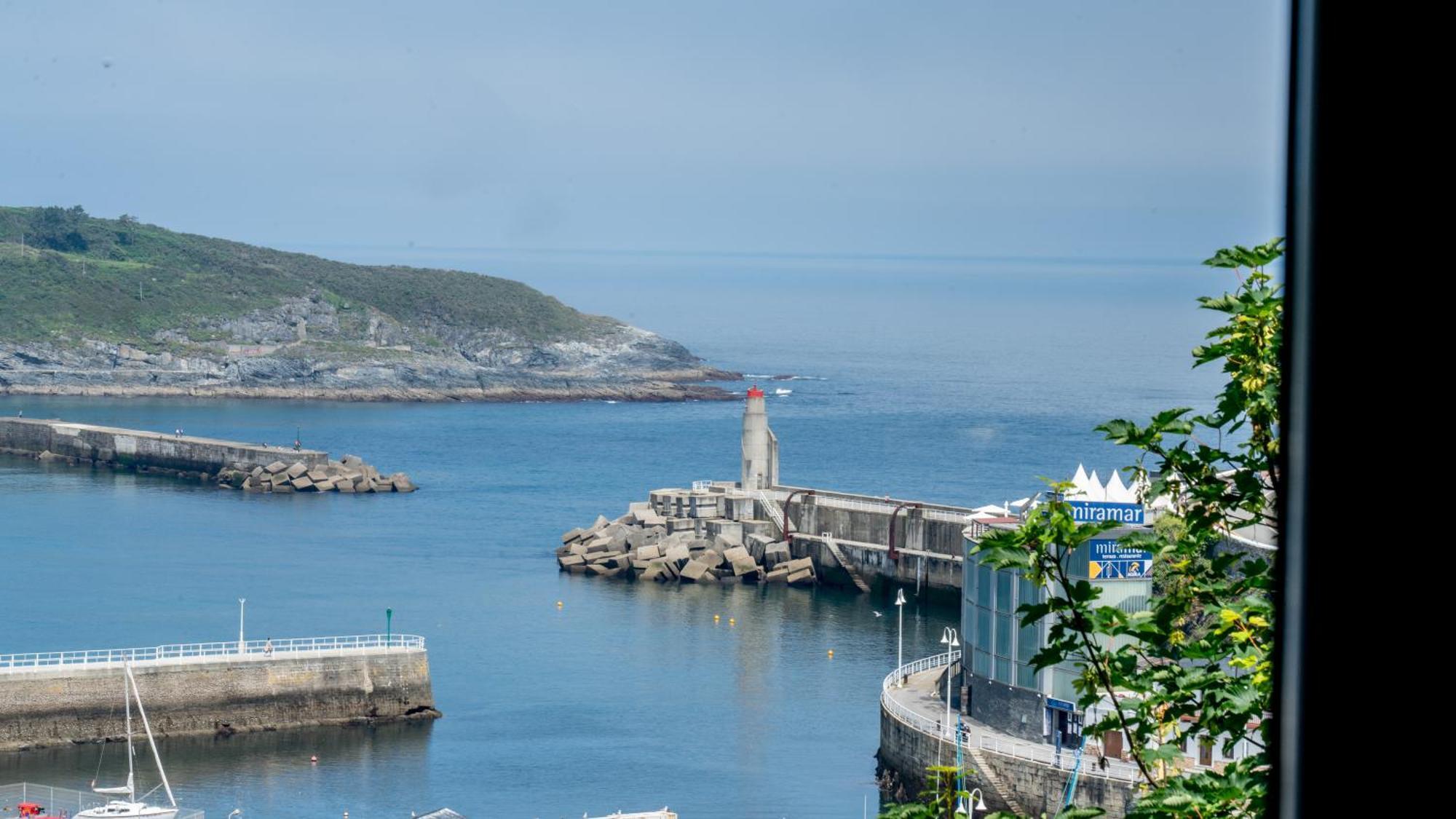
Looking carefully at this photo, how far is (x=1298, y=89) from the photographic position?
1.41 metres

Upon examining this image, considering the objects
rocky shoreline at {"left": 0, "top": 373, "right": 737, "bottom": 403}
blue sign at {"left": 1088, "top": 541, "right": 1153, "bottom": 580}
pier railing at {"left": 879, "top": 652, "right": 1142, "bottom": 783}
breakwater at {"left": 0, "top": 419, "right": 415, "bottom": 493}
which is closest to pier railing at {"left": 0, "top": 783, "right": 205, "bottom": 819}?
pier railing at {"left": 879, "top": 652, "right": 1142, "bottom": 783}

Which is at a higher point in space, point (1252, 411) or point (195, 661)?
point (1252, 411)

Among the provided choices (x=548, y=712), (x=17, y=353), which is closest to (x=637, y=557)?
(x=548, y=712)

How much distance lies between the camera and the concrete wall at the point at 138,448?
90.9 m

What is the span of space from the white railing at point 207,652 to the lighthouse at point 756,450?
19072mm

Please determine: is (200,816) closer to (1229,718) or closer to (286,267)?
(1229,718)

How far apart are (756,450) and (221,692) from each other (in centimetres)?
3127

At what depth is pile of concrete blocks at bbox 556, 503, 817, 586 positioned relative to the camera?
6112 cm

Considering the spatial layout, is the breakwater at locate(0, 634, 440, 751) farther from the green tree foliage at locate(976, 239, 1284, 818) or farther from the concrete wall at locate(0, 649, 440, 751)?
the green tree foliage at locate(976, 239, 1284, 818)

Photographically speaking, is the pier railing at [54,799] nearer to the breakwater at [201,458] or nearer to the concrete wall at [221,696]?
the concrete wall at [221,696]

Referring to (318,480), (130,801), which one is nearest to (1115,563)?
(130,801)

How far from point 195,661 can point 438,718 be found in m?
5.32

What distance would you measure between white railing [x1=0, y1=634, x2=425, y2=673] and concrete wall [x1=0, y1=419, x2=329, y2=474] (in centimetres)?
4126

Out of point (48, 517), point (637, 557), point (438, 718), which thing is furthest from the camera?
point (48, 517)
